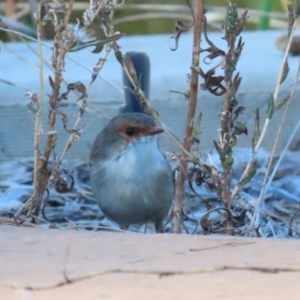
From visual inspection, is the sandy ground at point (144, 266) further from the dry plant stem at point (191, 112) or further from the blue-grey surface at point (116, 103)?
the blue-grey surface at point (116, 103)

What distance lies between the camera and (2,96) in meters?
3.36

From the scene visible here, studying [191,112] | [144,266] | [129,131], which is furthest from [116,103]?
[144,266]

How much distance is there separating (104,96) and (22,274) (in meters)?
2.06

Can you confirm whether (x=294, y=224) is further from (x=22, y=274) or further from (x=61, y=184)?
(x=22, y=274)

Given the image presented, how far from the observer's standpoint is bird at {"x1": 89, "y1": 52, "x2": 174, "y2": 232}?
2.72 m

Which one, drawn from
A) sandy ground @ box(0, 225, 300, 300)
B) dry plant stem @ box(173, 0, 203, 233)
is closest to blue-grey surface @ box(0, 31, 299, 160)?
dry plant stem @ box(173, 0, 203, 233)

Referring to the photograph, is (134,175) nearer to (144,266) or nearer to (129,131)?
(129,131)

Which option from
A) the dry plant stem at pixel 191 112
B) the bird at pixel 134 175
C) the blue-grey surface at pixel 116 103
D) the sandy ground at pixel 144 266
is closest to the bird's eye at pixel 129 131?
the bird at pixel 134 175

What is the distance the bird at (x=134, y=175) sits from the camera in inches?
107

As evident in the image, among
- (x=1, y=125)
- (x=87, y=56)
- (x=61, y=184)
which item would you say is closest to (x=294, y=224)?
(x=61, y=184)

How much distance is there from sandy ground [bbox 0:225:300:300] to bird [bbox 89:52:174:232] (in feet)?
3.47

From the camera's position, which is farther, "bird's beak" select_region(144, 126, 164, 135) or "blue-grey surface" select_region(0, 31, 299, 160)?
"blue-grey surface" select_region(0, 31, 299, 160)

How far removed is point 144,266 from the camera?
144cm

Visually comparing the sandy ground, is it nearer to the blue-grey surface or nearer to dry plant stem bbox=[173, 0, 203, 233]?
dry plant stem bbox=[173, 0, 203, 233]
